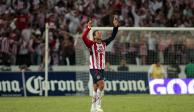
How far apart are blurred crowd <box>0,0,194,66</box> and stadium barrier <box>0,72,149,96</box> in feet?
3.25

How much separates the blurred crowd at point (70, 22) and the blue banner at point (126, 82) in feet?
2.58

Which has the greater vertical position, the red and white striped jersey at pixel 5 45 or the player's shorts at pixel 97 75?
the red and white striped jersey at pixel 5 45

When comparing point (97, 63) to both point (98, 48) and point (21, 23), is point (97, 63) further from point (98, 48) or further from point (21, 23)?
point (21, 23)

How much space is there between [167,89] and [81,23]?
22.1 feet

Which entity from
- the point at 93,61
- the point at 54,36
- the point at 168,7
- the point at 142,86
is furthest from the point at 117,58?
the point at 93,61

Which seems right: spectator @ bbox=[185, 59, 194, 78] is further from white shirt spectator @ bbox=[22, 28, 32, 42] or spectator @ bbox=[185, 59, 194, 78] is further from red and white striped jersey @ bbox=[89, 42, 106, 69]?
red and white striped jersey @ bbox=[89, 42, 106, 69]

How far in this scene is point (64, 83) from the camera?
29.9 meters

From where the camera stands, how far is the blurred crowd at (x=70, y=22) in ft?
98.2

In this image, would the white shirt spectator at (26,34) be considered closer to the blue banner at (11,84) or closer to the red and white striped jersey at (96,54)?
the blue banner at (11,84)

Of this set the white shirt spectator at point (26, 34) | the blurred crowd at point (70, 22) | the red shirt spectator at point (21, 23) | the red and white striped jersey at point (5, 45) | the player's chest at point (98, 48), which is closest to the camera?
the player's chest at point (98, 48)

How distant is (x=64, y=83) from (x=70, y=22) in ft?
14.8

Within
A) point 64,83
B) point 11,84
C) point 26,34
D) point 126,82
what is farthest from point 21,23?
point 126,82

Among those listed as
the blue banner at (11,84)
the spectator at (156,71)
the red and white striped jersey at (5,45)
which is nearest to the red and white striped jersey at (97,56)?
the spectator at (156,71)

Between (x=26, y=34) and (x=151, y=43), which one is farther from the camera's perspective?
(x=26, y=34)
